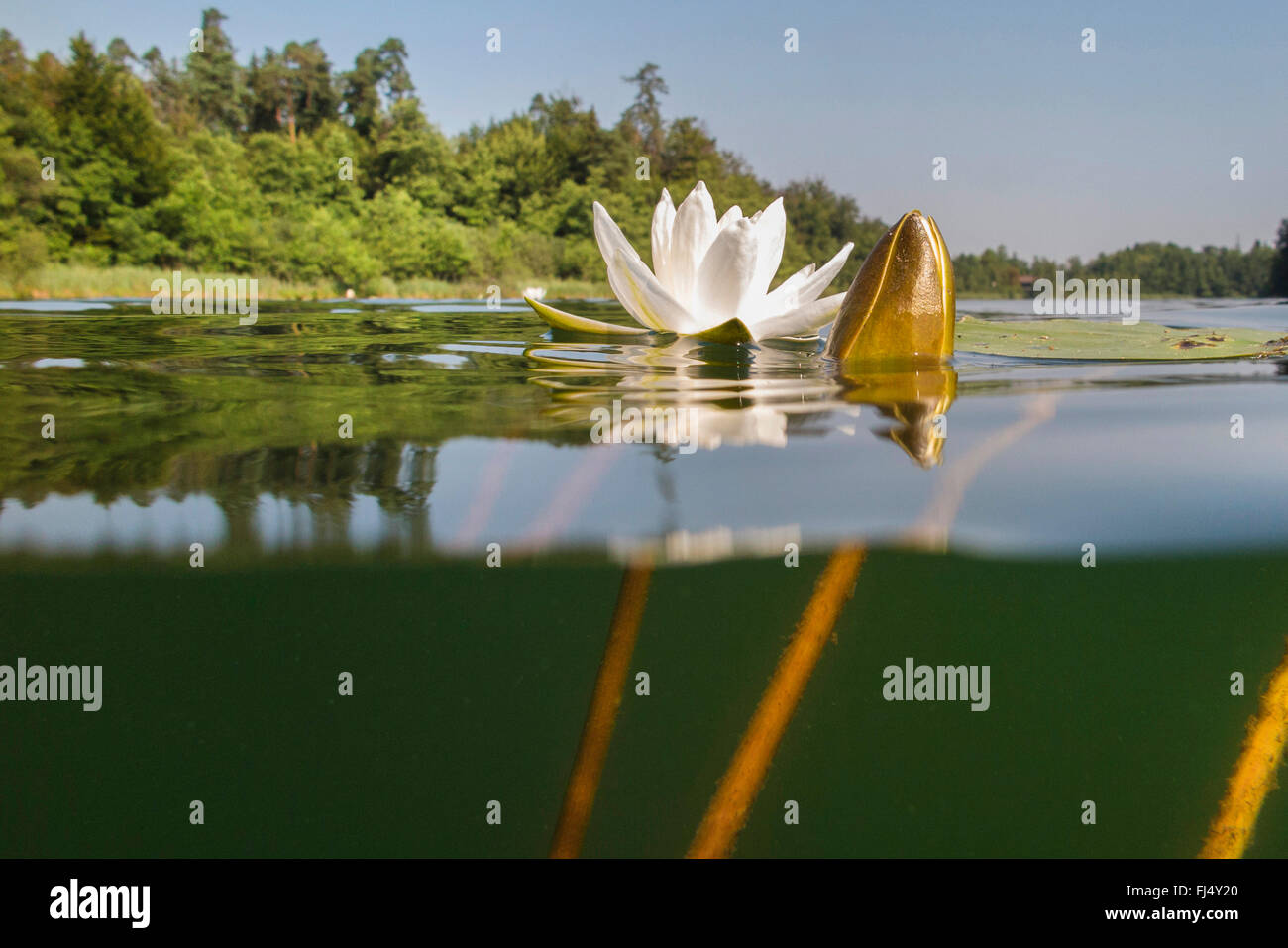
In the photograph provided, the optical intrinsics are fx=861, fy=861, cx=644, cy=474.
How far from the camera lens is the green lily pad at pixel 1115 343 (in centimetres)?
149

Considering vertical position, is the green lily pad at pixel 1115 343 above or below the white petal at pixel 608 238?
below

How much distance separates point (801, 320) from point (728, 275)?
0.16 m

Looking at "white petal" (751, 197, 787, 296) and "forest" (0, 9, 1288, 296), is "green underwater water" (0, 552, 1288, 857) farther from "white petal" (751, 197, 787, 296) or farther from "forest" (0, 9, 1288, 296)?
"forest" (0, 9, 1288, 296)

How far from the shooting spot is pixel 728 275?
3.65 ft

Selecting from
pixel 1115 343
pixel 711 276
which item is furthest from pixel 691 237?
pixel 1115 343

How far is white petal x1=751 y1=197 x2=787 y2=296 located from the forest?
45.5 feet


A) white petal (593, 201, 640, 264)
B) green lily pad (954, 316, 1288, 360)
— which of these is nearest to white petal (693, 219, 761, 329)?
white petal (593, 201, 640, 264)

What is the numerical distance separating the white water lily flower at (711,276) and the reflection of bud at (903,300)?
0.06 metres

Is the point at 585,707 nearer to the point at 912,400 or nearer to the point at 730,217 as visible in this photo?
the point at 912,400

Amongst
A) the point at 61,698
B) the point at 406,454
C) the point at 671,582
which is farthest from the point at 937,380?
the point at 61,698

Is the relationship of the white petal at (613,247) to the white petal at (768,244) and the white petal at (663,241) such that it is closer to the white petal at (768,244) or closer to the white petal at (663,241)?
the white petal at (663,241)

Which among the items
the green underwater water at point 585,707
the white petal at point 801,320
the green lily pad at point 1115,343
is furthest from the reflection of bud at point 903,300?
the green lily pad at point 1115,343

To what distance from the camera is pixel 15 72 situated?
20984 millimetres

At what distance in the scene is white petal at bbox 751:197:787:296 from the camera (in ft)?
3.86
